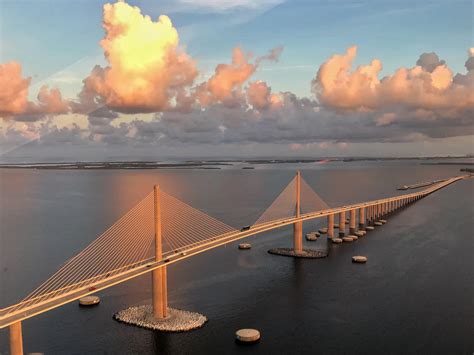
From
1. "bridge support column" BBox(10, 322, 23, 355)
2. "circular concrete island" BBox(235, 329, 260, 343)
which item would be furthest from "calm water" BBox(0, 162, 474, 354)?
"bridge support column" BBox(10, 322, 23, 355)

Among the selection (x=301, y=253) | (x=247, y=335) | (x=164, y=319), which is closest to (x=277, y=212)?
(x=301, y=253)

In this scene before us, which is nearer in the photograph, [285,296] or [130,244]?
[285,296]

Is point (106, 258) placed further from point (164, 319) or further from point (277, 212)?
point (277, 212)

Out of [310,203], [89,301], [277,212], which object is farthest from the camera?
[310,203]

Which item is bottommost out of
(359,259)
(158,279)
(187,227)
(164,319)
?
(359,259)

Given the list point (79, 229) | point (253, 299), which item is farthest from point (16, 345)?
point (79, 229)

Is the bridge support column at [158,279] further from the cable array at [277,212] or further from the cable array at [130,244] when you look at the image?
the cable array at [277,212]

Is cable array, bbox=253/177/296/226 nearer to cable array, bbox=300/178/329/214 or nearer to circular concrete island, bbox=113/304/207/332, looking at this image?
cable array, bbox=300/178/329/214
